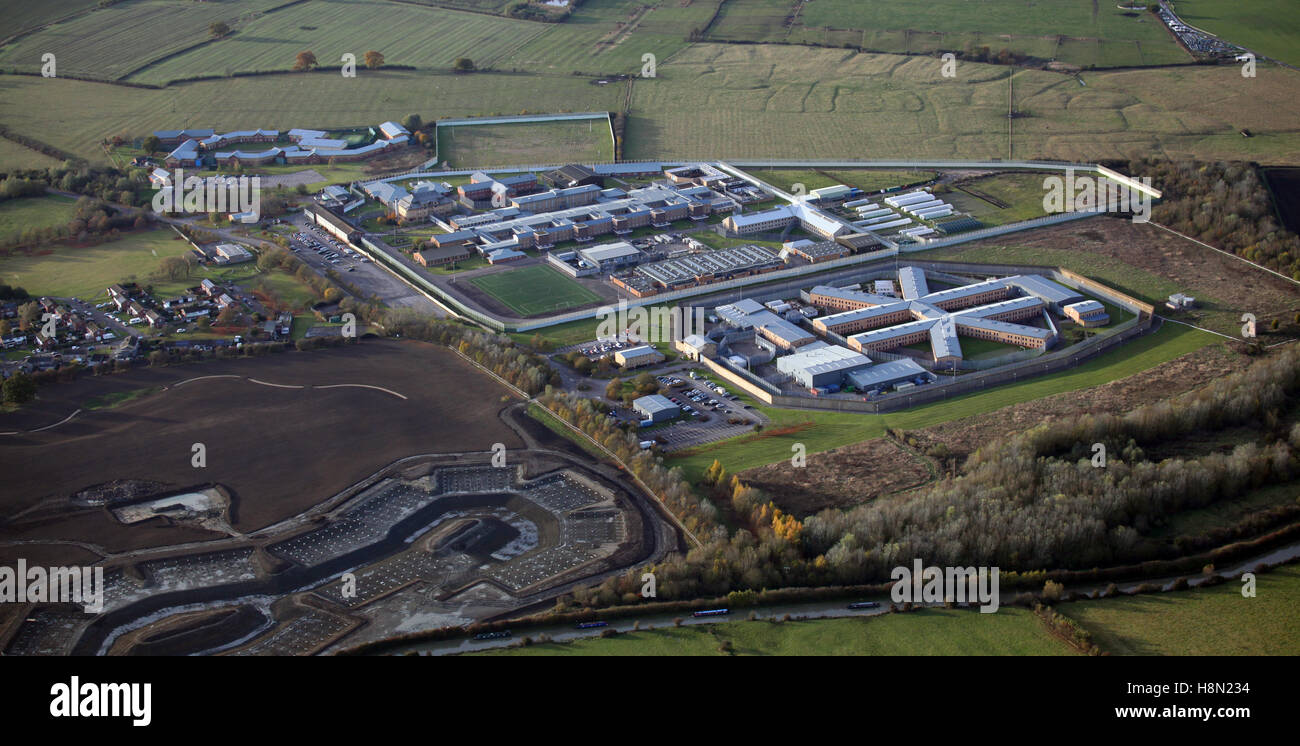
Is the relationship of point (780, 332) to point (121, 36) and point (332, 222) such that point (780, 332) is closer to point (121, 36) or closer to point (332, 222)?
point (332, 222)

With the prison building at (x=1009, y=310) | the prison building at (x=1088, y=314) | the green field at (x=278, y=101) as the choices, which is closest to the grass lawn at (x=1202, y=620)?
the prison building at (x=1088, y=314)

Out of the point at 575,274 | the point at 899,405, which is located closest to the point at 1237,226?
the point at 899,405

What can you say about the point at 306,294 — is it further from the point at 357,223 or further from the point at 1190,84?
the point at 1190,84

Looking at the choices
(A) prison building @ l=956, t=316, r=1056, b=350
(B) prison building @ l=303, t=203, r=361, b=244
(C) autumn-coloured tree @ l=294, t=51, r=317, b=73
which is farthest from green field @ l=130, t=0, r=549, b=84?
(A) prison building @ l=956, t=316, r=1056, b=350

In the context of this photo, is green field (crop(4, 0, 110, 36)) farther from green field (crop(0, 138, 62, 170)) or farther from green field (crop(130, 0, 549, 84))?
green field (crop(0, 138, 62, 170))

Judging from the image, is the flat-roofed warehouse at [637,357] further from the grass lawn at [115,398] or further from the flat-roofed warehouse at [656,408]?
the grass lawn at [115,398]

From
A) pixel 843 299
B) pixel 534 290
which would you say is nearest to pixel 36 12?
pixel 534 290
